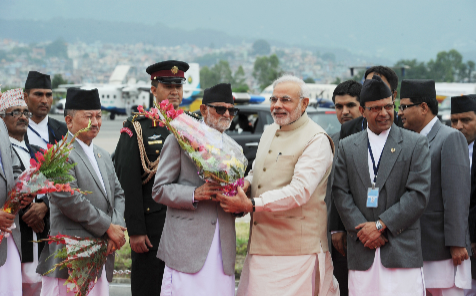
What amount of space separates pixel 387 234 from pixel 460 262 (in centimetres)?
64

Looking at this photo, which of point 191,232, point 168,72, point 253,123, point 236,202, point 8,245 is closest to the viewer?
point 236,202

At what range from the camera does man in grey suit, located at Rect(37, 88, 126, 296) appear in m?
3.40

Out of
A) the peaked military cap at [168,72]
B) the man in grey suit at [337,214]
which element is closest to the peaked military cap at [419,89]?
the man in grey suit at [337,214]

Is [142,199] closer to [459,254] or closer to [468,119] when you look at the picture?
[459,254]

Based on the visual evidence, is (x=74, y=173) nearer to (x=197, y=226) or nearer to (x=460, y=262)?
(x=197, y=226)

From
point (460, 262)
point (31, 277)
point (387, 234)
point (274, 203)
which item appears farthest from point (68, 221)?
point (460, 262)

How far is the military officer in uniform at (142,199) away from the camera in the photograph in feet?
12.9

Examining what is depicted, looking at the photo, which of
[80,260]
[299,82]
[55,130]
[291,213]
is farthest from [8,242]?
[299,82]

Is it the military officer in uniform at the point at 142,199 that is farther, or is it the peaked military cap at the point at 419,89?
the military officer in uniform at the point at 142,199

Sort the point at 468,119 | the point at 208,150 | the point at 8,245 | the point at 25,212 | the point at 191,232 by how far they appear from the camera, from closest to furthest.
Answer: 1. the point at 208,150
2. the point at 191,232
3. the point at 8,245
4. the point at 25,212
5. the point at 468,119

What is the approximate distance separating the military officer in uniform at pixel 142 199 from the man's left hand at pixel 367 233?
60.4 inches

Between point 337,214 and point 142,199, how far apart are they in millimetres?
1450

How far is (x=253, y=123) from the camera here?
11.0 m

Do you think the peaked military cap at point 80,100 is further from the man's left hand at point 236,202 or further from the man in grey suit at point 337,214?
the man in grey suit at point 337,214
